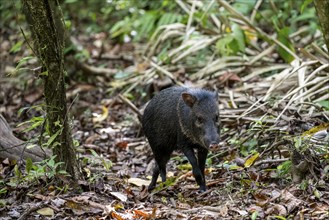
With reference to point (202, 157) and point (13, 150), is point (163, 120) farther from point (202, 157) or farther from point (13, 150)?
point (13, 150)

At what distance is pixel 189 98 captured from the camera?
5.59 metres

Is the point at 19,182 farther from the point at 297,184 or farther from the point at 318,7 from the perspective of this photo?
the point at 318,7

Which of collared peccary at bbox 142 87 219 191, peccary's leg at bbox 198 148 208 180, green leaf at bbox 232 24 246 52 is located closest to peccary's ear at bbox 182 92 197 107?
collared peccary at bbox 142 87 219 191

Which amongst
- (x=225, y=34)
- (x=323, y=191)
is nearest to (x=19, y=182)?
(x=323, y=191)

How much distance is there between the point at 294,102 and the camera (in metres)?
6.58

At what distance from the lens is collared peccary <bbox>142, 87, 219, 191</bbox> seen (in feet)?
18.0

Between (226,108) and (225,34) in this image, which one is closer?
(226,108)

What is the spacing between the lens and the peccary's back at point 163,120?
5894 millimetres

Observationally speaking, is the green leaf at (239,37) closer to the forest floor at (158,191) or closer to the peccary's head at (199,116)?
the forest floor at (158,191)

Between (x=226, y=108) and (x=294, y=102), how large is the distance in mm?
878

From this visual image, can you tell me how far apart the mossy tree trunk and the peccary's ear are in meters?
1.19

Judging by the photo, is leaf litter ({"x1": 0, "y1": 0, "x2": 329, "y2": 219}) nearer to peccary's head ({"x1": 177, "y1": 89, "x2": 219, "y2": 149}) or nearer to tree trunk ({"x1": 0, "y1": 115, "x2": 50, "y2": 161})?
tree trunk ({"x1": 0, "y1": 115, "x2": 50, "y2": 161})

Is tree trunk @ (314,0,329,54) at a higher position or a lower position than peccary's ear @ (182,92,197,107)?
higher

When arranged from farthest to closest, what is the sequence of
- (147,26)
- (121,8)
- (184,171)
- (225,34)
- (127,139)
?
(121,8) < (147,26) < (225,34) < (127,139) < (184,171)
